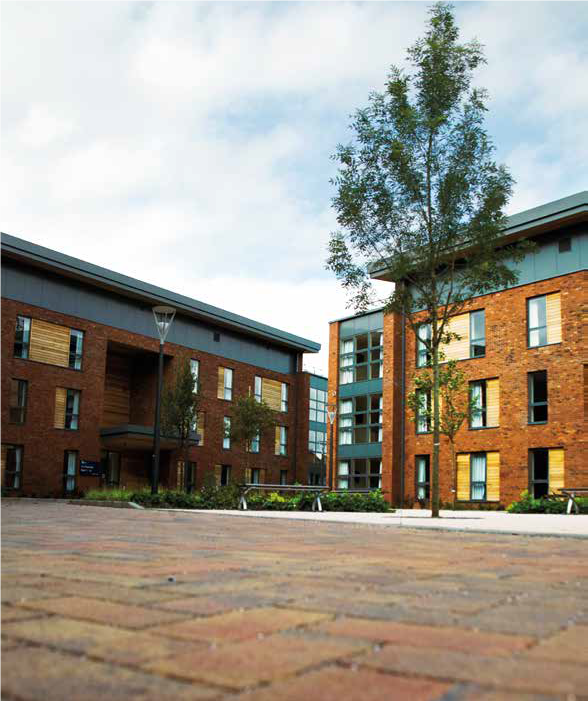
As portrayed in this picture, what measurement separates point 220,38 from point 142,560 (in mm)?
7539

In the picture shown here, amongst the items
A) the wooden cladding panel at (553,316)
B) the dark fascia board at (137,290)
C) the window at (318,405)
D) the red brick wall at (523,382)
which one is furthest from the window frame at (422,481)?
the window at (318,405)

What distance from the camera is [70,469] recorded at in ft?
109

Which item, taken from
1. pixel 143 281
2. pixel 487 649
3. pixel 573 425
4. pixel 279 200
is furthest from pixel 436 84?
pixel 143 281

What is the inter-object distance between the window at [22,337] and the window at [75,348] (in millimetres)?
2307

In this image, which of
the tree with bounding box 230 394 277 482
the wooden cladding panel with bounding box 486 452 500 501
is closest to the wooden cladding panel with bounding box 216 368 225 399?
the tree with bounding box 230 394 277 482

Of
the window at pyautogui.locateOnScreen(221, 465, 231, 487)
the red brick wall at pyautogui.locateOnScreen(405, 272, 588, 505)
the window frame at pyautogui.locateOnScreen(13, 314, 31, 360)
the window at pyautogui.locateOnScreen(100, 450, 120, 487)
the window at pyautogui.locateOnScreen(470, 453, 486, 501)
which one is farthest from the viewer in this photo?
the window at pyautogui.locateOnScreen(221, 465, 231, 487)

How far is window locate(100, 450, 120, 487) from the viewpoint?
36.6 m

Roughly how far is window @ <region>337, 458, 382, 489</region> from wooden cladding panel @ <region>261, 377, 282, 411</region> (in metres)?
8.79

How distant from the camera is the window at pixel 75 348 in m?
33.6

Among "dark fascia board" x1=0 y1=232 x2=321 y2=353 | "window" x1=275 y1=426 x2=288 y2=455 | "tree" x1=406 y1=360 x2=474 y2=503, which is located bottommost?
"window" x1=275 y1=426 x2=288 y2=455

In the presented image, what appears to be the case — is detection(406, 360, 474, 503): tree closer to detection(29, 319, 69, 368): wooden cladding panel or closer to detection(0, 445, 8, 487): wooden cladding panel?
detection(29, 319, 69, 368): wooden cladding panel

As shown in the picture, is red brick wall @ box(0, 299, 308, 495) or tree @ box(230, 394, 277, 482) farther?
tree @ box(230, 394, 277, 482)

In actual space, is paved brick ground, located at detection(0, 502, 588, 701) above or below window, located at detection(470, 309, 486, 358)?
below

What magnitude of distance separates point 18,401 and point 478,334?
19253 millimetres
